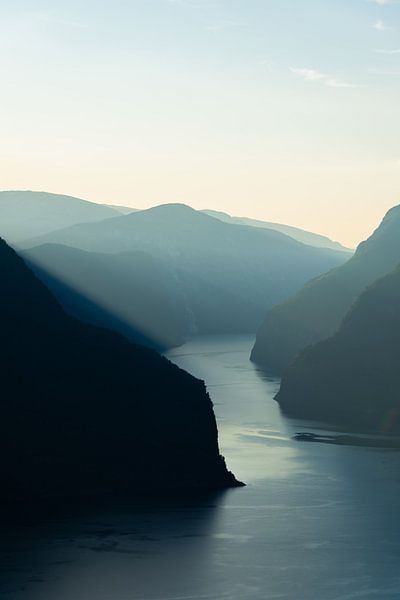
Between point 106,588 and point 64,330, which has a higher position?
point 64,330

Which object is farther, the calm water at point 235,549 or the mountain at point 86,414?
the mountain at point 86,414

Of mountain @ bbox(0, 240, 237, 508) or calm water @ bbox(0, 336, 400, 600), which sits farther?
mountain @ bbox(0, 240, 237, 508)

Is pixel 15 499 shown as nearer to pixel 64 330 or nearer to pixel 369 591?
pixel 64 330

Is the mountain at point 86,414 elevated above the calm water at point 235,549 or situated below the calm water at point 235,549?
above

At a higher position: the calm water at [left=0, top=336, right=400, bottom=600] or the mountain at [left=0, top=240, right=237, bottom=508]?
the mountain at [left=0, top=240, right=237, bottom=508]

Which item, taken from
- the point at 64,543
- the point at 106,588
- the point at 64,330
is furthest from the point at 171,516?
the point at 64,330
